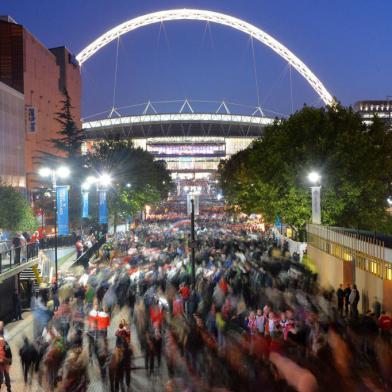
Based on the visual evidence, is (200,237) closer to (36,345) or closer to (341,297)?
(341,297)

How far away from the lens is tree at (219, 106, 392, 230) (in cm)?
3375

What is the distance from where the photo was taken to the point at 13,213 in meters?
44.1

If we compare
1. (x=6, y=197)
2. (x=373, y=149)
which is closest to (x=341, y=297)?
(x=373, y=149)

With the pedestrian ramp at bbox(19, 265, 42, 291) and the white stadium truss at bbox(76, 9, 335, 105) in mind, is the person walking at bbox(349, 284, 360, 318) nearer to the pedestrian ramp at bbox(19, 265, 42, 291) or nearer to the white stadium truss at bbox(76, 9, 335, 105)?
the pedestrian ramp at bbox(19, 265, 42, 291)

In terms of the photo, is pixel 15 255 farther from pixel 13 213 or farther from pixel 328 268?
pixel 13 213

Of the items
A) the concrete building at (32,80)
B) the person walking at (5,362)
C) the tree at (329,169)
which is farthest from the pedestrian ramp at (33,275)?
the concrete building at (32,80)

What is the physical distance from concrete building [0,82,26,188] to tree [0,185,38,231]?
61.7 feet

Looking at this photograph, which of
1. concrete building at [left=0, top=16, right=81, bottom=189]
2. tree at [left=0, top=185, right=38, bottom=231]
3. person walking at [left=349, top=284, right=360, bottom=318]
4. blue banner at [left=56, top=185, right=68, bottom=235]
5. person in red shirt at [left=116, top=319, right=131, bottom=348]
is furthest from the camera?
concrete building at [left=0, top=16, right=81, bottom=189]

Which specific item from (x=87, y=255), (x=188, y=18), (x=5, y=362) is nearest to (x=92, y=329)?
(x=5, y=362)

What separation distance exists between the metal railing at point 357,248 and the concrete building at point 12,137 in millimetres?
46659

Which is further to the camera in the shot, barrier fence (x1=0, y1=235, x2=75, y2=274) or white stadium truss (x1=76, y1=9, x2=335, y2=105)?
white stadium truss (x1=76, y1=9, x2=335, y2=105)

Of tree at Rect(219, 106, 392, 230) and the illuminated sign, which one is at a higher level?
the illuminated sign

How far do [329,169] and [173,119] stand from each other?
510ft

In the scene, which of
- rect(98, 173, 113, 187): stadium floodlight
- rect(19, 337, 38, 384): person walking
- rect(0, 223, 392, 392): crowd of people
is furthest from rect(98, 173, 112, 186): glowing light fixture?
rect(19, 337, 38, 384): person walking
